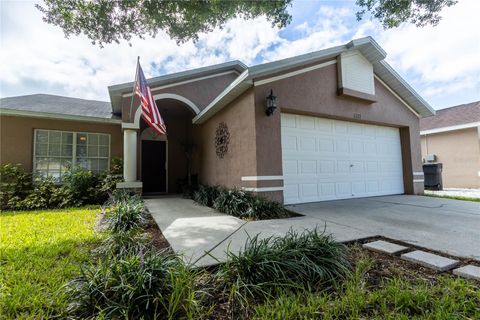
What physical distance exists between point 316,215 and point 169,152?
7.61 meters

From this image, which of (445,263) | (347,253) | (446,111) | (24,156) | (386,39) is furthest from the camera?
(446,111)

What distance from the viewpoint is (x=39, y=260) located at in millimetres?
2621

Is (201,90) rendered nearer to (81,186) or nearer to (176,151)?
(176,151)

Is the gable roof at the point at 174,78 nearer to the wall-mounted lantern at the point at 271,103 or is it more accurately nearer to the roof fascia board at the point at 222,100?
the roof fascia board at the point at 222,100

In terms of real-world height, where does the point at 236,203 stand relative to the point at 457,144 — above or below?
below

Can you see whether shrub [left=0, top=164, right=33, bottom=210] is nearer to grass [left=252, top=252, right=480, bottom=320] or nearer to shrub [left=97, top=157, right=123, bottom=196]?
shrub [left=97, top=157, right=123, bottom=196]

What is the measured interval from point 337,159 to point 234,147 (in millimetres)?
3060

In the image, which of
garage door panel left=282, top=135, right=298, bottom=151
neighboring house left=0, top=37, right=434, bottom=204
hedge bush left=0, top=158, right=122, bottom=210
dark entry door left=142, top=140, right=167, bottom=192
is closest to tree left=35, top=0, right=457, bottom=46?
neighboring house left=0, top=37, right=434, bottom=204

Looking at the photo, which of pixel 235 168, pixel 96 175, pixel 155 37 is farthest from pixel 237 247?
pixel 96 175

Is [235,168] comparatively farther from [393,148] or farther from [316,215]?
[393,148]

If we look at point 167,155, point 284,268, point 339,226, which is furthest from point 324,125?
point 167,155

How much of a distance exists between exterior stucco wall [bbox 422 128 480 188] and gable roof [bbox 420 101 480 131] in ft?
1.48

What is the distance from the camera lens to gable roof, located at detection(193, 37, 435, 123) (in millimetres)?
5215

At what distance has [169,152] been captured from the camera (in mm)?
10328
